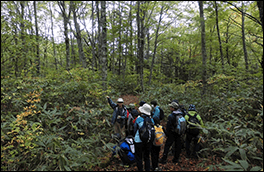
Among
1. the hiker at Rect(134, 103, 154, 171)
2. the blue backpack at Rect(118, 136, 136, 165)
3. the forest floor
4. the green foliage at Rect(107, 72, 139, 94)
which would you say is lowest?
the forest floor

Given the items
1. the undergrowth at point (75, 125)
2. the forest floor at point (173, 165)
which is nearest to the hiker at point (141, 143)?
the forest floor at point (173, 165)

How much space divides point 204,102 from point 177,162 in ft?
12.7

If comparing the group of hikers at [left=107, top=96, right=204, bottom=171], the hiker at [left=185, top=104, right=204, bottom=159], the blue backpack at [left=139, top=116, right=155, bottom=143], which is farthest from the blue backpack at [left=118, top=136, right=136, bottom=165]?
the hiker at [left=185, top=104, right=204, bottom=159]

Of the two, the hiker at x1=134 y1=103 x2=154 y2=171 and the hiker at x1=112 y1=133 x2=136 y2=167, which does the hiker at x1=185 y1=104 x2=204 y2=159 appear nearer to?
the hiker at x1=134 y1=103 x2=154 y2=171

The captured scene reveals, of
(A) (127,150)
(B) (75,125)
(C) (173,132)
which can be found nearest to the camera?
(A) (127,150)

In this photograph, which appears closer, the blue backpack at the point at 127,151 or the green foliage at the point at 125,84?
the blue backpack at the point at 127,151

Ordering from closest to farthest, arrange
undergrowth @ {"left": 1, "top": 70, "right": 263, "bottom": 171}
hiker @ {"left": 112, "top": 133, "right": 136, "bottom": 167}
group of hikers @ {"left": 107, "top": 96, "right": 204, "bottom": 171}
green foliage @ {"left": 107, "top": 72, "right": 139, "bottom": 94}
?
undergrowth @ {"left": 1, "top": 70, "right": 263, "bottom": 171} → group of hikers @ {"left": 107, "top": 96, "right": 204, "bottom": 171} → hiker @ {"left": 112, "top": 133, "right": 136, "bottom": 167} → green foliage @ {"left": 107, "top": 72, "right": 139, "bottom": 94}

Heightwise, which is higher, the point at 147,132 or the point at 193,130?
the point at 147,132

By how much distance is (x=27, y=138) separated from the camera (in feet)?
12.3

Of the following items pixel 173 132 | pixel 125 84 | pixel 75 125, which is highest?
pixel 125 84

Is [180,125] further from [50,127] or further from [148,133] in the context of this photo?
[50,127]

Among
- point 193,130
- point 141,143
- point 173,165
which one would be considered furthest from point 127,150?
point 193,130

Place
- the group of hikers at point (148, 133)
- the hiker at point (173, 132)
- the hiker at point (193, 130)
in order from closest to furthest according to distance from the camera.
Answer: the group of hikers at point (148, 133) < the hiker at point (173, 132) < the hiker at point (193, 130)

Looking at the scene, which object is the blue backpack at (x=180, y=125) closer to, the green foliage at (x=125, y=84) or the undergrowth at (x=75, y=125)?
the undergrowth at (x=75, y=125)
